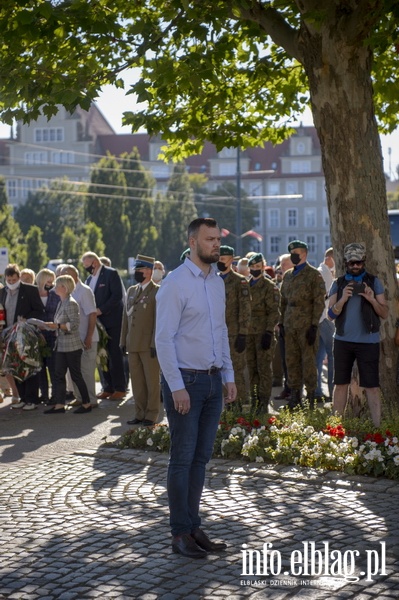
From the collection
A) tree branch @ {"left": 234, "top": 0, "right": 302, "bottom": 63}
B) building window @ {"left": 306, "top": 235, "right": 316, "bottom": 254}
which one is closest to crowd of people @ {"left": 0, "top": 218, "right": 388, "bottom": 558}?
tree branch @ {"left": 234, "top": 0, "right": 302, "bottom": 63}

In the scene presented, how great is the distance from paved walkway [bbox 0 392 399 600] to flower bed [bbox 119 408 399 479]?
7.8 inches

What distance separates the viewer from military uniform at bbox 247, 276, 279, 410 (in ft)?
44.2

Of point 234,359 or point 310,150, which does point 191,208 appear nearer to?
point 310,150

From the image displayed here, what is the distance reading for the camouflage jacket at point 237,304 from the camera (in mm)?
12844

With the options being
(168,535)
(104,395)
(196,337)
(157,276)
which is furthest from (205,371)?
(157,276)

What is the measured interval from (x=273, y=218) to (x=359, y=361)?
120005 millimetres

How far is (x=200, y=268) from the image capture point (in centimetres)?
695

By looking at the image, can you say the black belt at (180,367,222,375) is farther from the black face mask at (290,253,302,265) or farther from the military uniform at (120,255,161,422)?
the black face mask at (290,253,302,265)

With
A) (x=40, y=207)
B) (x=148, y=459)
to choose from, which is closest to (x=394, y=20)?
(x=148, y=459)

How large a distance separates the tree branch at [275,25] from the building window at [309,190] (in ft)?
384

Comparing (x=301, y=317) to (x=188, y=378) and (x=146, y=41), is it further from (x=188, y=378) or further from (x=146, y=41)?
(x=188, y=378)

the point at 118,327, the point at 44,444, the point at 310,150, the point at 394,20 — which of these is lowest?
the point at 44,444

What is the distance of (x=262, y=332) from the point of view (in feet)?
44.5

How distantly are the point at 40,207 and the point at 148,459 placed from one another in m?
87.5
